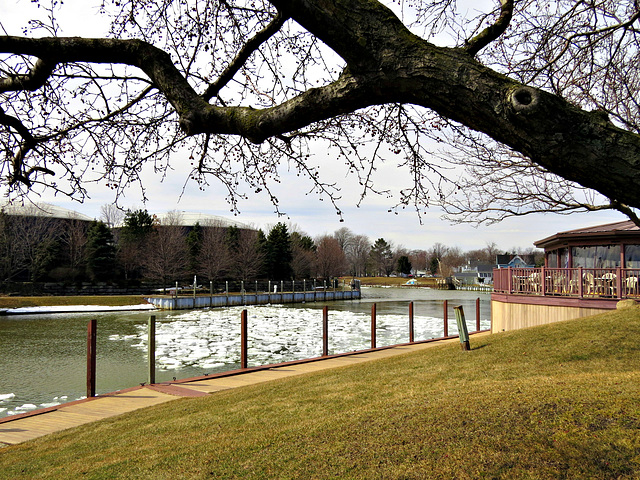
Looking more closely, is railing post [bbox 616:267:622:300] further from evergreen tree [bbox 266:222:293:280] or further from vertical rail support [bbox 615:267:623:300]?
evergreen tree [bbox 266:222:293:280]

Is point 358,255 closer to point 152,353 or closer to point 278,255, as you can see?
point 278,255

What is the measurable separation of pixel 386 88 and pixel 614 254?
19.6 metres

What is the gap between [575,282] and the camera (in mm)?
17188

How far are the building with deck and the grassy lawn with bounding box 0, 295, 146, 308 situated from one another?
3346 cm

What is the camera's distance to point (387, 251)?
143 m

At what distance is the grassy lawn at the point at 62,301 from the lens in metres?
39.2

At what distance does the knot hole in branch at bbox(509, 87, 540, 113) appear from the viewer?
7.57 ft

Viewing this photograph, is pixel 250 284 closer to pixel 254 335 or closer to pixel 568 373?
pixel 254 335

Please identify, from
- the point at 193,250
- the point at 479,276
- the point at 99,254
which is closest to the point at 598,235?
the point at 99,254

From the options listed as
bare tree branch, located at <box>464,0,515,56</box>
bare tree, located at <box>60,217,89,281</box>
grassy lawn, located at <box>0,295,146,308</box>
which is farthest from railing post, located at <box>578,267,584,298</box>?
bare tree, located at <box>60,217,89,281</box>

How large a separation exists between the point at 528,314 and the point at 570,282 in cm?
195

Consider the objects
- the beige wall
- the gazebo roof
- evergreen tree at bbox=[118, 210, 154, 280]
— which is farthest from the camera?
evergreen tree at bbox=[118, 210, 154, 280]

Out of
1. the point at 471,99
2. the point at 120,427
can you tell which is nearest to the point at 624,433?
the point at 471,99

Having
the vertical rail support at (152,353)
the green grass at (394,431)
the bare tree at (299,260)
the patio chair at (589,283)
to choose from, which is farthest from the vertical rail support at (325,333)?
the bare tree at (299,260)
